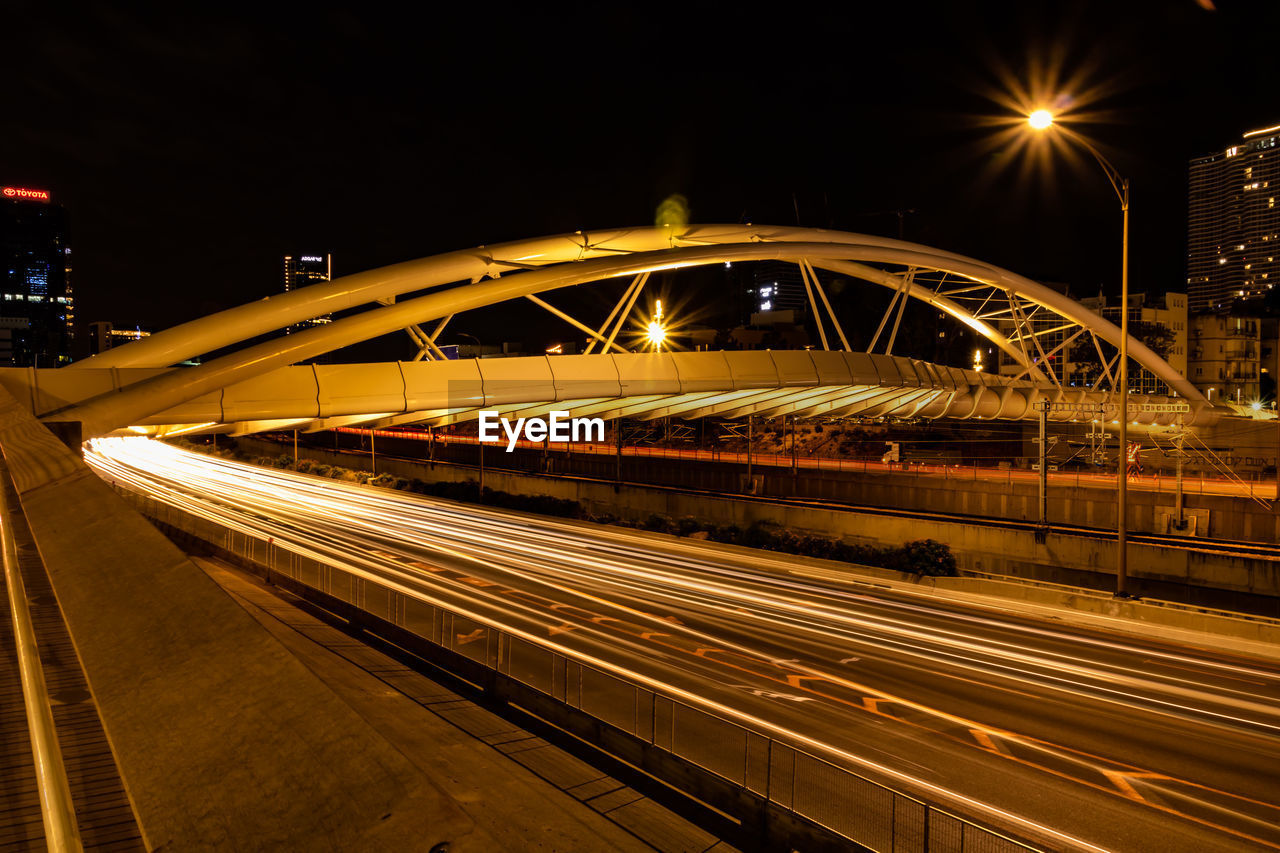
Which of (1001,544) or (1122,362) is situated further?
(1001,544)

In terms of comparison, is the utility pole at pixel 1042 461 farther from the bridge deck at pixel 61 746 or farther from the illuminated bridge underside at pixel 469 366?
the bridge deck at pixel 61 746

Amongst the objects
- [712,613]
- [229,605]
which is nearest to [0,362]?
[712,613]

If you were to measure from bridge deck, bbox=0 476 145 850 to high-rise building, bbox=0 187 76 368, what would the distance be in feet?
561

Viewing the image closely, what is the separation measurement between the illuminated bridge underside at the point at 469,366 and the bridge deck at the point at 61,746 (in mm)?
11001

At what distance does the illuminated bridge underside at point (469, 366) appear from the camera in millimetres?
14453

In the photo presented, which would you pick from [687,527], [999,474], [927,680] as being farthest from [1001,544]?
[999,474]

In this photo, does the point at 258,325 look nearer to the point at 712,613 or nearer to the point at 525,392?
the point at 525,392

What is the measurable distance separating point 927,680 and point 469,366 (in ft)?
41.9

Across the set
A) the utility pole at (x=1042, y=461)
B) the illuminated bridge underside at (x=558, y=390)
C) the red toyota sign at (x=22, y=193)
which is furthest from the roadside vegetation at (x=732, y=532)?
the red toyota sign at (x=22, y=193)

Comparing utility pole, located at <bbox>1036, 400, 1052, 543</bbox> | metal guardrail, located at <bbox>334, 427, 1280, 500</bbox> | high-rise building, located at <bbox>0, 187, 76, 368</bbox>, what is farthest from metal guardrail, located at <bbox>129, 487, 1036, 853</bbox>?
high-rise building, located at <bbox>0, 187, 76, 368</bbox>

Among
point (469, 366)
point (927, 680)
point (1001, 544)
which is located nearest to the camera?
point (927, 680)

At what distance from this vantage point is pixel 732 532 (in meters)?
32.9

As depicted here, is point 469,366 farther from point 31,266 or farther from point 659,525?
point 31,266

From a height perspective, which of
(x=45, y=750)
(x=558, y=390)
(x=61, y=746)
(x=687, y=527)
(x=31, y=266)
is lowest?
(x=687, y=527)
